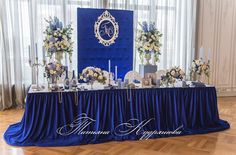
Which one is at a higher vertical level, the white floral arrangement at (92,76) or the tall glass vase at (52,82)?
the white floral arrangement at (92,76)

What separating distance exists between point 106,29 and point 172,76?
247 cm

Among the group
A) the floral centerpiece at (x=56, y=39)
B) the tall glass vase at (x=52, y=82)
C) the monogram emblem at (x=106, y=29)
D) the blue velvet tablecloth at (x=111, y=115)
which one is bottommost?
the blue velvet tablecloth at (x=111, y=115)

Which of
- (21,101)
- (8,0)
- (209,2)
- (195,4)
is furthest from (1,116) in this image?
(209,2)

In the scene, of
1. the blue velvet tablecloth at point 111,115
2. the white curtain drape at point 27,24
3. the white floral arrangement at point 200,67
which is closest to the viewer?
the blue velvet tablecloth at point 111,115

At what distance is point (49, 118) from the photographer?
140 inches

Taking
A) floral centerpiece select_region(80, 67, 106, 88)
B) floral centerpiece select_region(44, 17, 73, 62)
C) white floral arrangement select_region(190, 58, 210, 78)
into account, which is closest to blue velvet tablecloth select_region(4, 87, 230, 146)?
floral centerpiece select_region(80, 67, 106, 88)

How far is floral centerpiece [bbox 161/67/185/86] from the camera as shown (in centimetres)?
403

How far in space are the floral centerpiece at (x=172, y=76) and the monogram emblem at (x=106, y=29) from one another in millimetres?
2251

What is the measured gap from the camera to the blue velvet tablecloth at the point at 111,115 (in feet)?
11.6

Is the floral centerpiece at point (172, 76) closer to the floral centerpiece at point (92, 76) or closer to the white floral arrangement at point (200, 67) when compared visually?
the white floral arrangement at point (200, 67)

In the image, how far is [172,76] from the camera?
404 centimetres

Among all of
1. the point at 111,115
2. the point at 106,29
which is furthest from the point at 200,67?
the point at 106,29

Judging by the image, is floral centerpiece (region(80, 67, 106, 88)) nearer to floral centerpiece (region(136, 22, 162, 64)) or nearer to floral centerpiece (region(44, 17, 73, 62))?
floral centerpiece (region(44, 17, 73, 62))

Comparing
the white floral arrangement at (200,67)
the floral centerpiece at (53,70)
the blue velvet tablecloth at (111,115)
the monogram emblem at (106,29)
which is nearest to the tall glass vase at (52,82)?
the floral centerpiece at (53,70)
